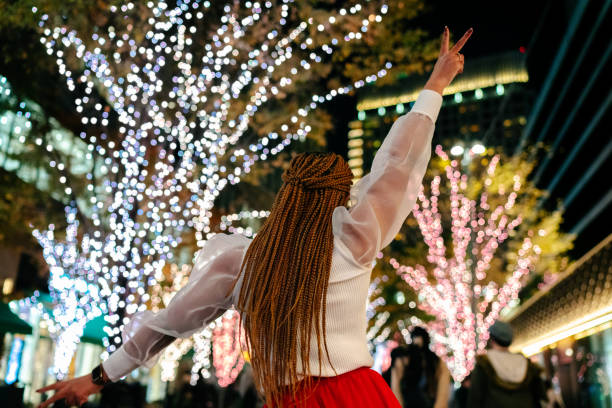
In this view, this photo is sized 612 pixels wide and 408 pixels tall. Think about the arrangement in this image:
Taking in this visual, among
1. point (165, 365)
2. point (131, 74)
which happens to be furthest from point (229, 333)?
point (131, 74)

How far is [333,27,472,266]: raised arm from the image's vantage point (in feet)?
6.30

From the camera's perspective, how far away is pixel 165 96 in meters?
9.12

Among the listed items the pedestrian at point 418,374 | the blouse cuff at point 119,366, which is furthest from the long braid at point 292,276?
the pedestrian at point 418,374

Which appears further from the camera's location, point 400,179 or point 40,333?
point 40,333

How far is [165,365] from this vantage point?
616 inches

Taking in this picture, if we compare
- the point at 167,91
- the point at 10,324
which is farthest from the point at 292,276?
the point at 10,324

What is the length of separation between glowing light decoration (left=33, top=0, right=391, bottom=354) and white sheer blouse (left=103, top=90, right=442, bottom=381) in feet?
22.5

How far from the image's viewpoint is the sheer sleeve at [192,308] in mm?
2088

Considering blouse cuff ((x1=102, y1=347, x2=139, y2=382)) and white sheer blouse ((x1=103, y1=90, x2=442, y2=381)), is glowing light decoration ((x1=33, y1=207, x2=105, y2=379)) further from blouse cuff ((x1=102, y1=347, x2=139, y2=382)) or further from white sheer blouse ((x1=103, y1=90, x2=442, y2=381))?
white sheer blouse ((x1=103, y1=90, x2=442, y2=381))

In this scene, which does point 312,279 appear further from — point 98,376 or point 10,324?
point 10,324

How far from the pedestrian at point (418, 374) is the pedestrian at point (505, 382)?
1289mm

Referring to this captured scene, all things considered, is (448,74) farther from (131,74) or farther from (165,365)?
(165,365)

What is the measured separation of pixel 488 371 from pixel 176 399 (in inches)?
488

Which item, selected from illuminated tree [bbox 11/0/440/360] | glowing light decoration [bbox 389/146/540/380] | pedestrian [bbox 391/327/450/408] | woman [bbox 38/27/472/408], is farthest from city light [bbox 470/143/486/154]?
woman [bbox 38/27/472/408]
